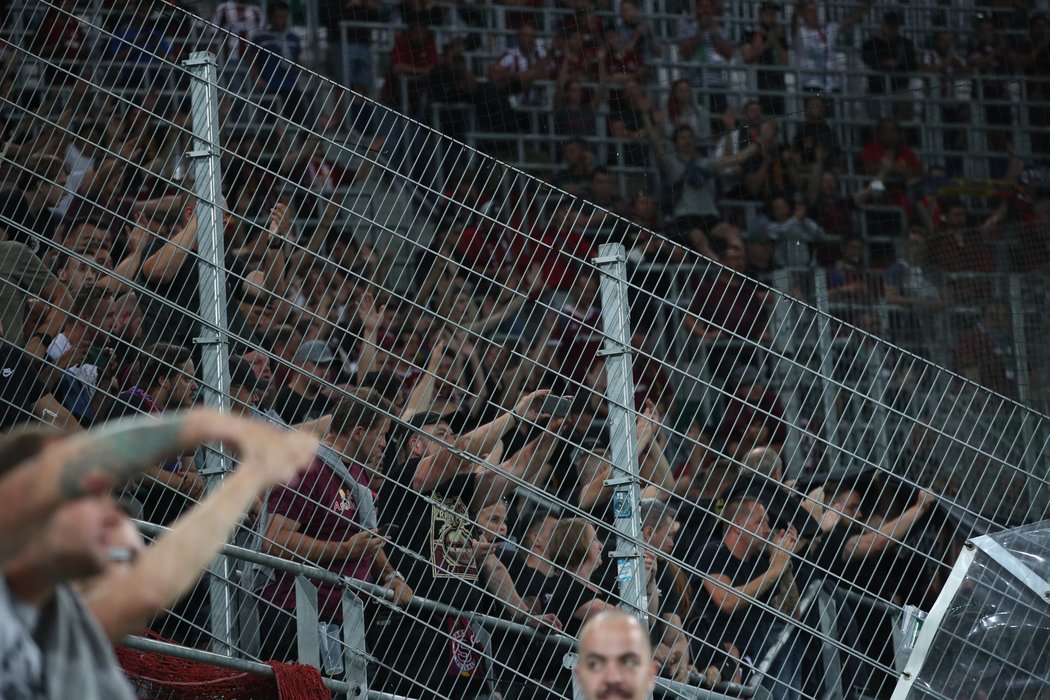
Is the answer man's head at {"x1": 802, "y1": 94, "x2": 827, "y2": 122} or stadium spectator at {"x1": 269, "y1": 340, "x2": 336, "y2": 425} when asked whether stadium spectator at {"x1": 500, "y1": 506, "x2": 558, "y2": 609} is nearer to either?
stadium spectator at {"x1": 269, "y1": 340, "x2": 336, "y2": 425}

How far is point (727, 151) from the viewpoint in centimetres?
946

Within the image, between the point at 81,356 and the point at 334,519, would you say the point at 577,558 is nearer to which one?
the point at 334,519

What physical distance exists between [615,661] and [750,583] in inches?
69.3

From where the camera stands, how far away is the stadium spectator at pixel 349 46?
9.16m

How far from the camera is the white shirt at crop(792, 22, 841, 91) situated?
10.4 metres

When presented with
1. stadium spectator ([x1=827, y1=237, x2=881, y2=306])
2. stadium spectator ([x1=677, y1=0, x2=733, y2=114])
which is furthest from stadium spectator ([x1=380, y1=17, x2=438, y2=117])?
stadium spectator ([x1=827, y1=237, x2=881, y2=306])

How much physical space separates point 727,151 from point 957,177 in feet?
5.76

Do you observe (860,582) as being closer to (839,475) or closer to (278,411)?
(839,475)

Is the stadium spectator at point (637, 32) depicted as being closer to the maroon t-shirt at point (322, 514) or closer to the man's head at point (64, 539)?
the maroon t-shirt at point (322, 514)

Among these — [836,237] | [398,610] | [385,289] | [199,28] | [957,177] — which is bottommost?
[398,610]

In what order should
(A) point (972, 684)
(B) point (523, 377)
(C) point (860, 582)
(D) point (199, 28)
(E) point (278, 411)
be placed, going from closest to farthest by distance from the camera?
(A) point (972, 684) < (B) point (523, 377) < (E) point (278, 411) < (C) point (860, 582) < (D) point (199, 28)

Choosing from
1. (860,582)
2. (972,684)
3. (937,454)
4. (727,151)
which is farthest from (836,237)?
(972,684)

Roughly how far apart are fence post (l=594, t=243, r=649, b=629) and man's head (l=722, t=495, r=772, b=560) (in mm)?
336

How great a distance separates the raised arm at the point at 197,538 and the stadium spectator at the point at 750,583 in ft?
7.74
